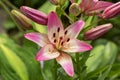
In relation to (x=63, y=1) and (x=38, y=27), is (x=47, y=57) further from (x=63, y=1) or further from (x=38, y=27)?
(x=38, y=27)

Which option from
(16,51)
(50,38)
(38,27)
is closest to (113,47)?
(38,27)

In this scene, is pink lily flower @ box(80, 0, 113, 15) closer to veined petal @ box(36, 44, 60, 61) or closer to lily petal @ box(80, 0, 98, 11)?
lily petal @ box(80, 0, 98, 11)

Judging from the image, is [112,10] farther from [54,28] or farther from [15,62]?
[15,62]

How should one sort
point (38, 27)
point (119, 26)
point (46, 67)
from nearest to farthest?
point (46, 67) → point (38, 27) → point (119, 26)

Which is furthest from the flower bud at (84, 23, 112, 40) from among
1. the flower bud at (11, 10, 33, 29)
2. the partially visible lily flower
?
the flower bud at (11, 10, 33, 29)

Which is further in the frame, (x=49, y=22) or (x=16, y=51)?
(x=16, y=51)

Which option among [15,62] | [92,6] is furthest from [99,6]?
[15,62]
